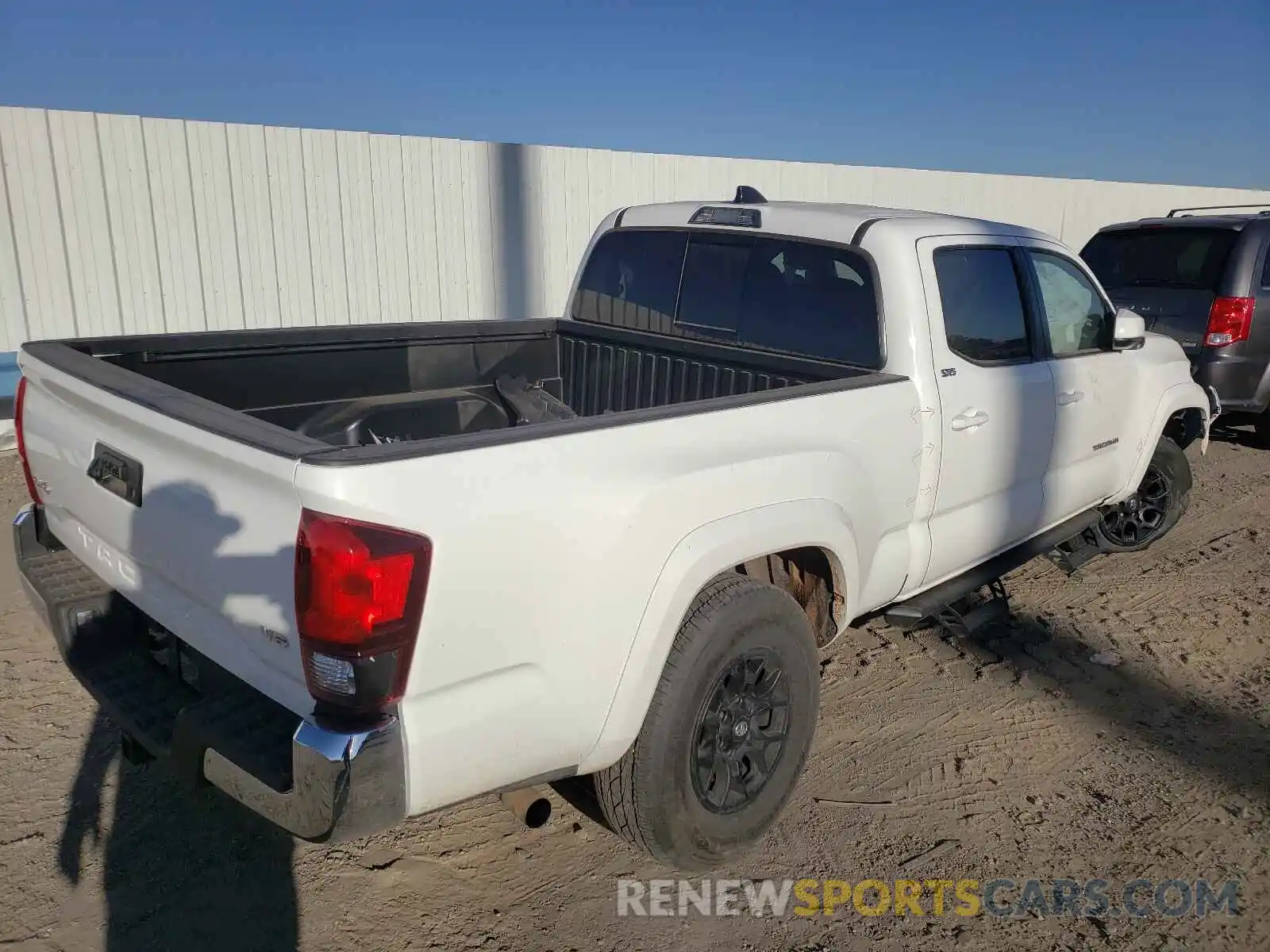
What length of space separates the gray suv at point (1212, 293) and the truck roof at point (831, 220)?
12.9 ft

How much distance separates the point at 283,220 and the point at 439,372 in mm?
4693

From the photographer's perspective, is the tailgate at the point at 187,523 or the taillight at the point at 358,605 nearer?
the taillight at the point at 358,605

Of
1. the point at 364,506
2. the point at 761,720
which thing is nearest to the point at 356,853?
the point at 761,720

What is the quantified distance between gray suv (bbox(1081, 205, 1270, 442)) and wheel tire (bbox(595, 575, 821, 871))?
592 centimetres

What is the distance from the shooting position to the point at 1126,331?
14.3 ft

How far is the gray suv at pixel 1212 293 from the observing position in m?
7.17

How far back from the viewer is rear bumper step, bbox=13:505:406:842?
78.0 inches

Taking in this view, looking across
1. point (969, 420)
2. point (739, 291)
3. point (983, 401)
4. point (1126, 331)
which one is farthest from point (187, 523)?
point (1126, 331)

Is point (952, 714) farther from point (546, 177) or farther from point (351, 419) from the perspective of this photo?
point (546, 177)

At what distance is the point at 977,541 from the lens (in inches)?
152

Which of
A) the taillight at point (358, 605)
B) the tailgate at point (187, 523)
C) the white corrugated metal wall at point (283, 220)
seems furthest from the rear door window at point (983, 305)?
the white corrugated metal wall at point (283, 220)

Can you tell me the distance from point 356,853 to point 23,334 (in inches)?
240

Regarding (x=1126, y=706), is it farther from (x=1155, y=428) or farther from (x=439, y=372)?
(x=439, y=372)

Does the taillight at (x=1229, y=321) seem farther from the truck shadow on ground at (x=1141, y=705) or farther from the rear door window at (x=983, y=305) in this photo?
the rear door window at (x=983, y=305)
